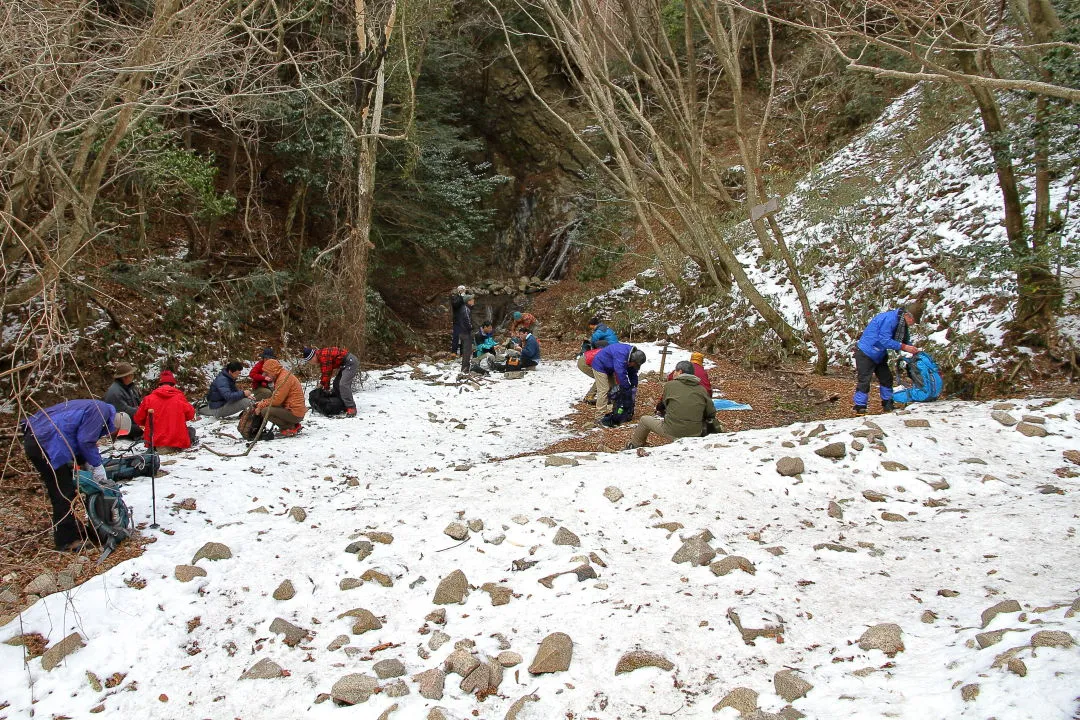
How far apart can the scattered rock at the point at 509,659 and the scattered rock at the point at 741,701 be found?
1164 millimetres

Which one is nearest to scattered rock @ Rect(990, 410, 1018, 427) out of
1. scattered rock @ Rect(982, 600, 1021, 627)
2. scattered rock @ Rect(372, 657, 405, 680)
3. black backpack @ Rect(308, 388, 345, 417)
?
scattered rock @ Rect(982, 600, 1021, 627)

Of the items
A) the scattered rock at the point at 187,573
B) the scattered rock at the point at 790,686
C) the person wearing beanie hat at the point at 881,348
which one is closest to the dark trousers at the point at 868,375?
the person wearing beanie hat at the point at 881,348

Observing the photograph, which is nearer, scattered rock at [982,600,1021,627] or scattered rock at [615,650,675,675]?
scattered rock at [982,600,1021,627]

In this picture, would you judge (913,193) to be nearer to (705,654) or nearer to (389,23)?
(389,23)

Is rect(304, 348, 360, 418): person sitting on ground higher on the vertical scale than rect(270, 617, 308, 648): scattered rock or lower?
higher

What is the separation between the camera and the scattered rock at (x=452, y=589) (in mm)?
4523

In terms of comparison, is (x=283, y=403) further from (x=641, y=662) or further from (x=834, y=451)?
(x=834, y=451)

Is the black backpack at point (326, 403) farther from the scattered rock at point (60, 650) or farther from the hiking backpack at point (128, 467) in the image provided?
the scattered rock at point (60, 650)

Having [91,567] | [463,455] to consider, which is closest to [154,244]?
[463,455]

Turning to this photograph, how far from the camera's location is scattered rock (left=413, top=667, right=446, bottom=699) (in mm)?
3721

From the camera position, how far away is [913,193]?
13734mm

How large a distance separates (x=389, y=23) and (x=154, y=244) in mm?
7709

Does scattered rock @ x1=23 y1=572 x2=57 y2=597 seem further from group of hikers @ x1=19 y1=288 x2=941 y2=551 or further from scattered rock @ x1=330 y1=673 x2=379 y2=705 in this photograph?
scattered rock @ x1=330 y1=673 x2=379 y2=705

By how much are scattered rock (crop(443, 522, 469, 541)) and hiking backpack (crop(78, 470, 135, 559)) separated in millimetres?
2636
